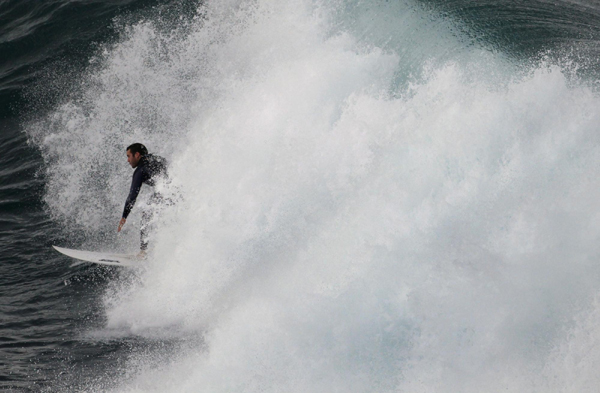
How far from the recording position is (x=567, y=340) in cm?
606

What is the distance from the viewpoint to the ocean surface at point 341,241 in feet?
20.1

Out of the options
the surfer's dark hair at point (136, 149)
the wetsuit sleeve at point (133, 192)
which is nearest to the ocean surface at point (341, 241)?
the wetsuit sleeve at point (133, 192)

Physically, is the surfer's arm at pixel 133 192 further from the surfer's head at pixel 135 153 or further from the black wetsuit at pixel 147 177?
the surfer's head at pixel 135 153

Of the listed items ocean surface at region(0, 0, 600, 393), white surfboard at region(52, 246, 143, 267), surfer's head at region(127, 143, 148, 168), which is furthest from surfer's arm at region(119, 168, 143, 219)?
white surfboard at region(52, 246, 143, 267)

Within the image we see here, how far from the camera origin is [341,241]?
6.84 metres

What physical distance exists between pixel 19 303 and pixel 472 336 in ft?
18.2

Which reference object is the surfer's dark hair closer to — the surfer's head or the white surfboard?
the surfer's head

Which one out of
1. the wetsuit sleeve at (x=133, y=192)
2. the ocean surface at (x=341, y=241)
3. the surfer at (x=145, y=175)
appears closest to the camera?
the ocean surface at (x=341, y=241)

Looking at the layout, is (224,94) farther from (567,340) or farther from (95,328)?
(567,340)

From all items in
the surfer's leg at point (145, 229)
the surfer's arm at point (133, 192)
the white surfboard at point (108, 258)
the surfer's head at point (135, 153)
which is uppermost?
the surfer's head at point (135, 153)

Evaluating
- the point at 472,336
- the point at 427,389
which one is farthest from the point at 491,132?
the point at 427,389

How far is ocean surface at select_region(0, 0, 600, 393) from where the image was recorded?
241 inches

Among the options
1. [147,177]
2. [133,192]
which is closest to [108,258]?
[133,192]

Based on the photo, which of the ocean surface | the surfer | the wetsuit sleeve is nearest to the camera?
the ocean surface
